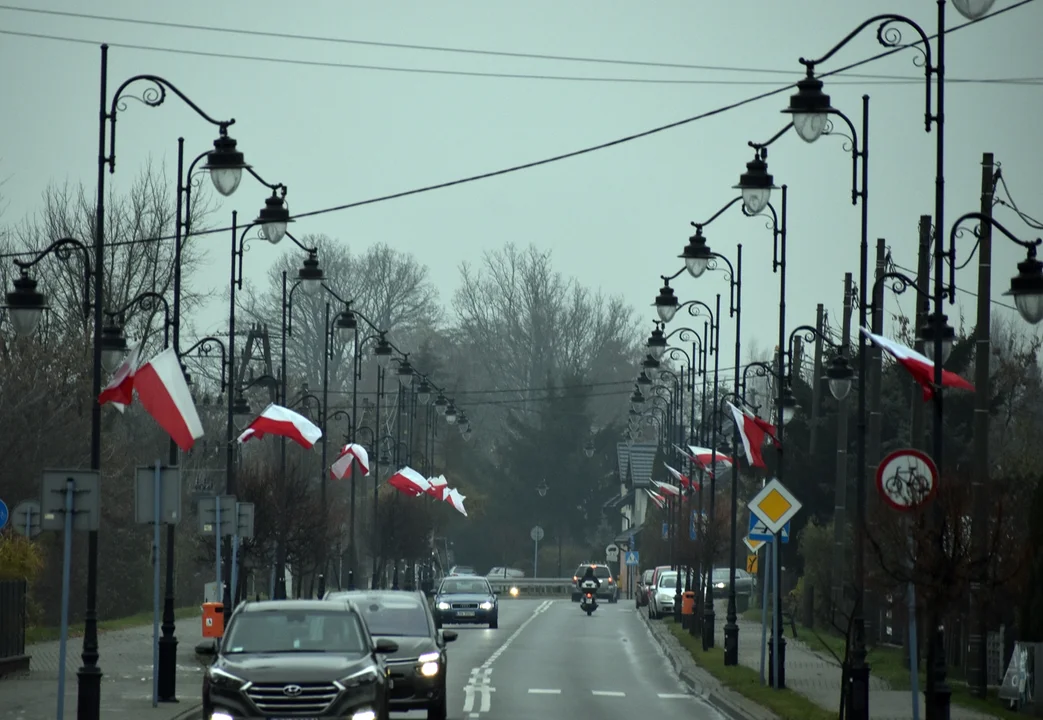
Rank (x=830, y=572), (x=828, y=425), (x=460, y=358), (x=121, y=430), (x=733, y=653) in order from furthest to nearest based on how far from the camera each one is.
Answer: (x=460, y=358) < (x=121, y=430) < (x=828, y=425) < (x=830, y=572) < (x=733, y=653)

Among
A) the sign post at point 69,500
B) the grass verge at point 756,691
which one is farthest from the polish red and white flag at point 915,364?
the sign post at point 69,500

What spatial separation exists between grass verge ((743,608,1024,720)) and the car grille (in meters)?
4.57

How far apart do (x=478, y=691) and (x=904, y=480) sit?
458 inches

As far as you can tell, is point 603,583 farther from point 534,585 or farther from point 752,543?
point 752,543

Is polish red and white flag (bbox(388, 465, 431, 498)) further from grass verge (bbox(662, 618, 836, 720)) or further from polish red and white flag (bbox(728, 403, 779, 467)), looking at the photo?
polish red and white flag (bbox(728, 403, 779, 467))

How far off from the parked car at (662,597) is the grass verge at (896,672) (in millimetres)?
11689

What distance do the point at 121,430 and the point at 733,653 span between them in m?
32.3

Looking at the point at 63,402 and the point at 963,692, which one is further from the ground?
the point at 63,402

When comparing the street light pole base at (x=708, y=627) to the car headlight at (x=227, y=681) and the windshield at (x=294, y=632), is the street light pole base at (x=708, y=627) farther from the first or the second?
the car headlight at (x=227, y=681)

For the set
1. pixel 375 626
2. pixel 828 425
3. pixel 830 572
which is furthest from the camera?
pixel 828 425

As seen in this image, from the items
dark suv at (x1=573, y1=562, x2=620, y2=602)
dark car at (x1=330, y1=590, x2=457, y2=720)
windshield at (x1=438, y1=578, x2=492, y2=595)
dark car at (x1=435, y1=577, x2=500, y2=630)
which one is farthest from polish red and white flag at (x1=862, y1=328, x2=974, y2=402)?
dark suv at (x1=573, y1=562, x2=620, y2=602)

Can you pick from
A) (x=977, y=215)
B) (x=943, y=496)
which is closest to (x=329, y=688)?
(x=943, y=496)

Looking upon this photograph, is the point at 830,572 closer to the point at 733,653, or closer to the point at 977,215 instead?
the point at 733,653

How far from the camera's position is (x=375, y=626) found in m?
21.9
